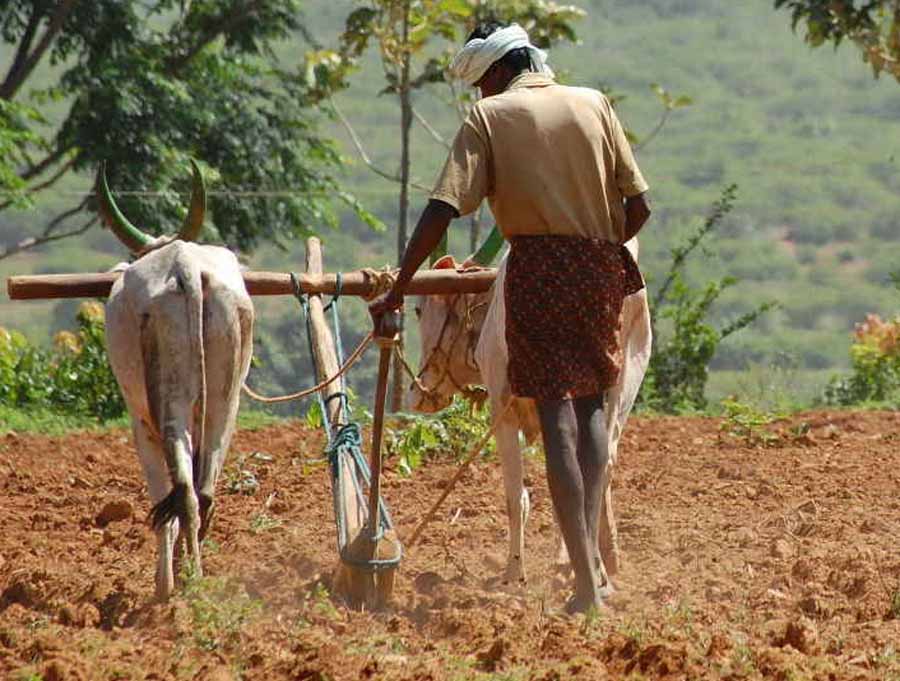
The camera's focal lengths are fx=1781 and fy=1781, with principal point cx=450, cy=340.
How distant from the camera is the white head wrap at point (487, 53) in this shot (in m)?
5.64

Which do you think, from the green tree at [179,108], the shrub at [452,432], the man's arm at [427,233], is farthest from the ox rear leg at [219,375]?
the green tree at [179,108]

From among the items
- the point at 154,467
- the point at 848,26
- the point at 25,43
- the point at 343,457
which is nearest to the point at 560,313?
the point at 343,457

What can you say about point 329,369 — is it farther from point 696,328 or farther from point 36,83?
point 36,83

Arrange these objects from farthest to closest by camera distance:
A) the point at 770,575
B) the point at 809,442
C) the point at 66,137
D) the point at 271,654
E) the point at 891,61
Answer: the point at 66,137, the point at 891,61, the point at 809,442, the point at 770,575, the point at 271,654

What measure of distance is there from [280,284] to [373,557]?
3.88 feet

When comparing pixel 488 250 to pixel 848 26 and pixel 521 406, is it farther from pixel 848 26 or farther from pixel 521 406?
pixel 848 26

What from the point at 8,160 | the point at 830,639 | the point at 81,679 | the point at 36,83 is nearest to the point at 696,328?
the point at 8,160

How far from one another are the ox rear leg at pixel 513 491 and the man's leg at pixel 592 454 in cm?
52

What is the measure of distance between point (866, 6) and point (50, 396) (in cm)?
615

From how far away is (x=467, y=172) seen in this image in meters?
5.42

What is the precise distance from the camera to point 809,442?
365 inches

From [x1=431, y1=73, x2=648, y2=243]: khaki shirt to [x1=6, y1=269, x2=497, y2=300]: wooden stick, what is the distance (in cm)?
83

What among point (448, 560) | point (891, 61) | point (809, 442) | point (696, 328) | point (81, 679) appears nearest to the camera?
point (81, 679)

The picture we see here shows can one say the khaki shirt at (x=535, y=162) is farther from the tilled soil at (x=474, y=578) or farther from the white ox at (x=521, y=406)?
the tilled soil at (x=474, y=578)
